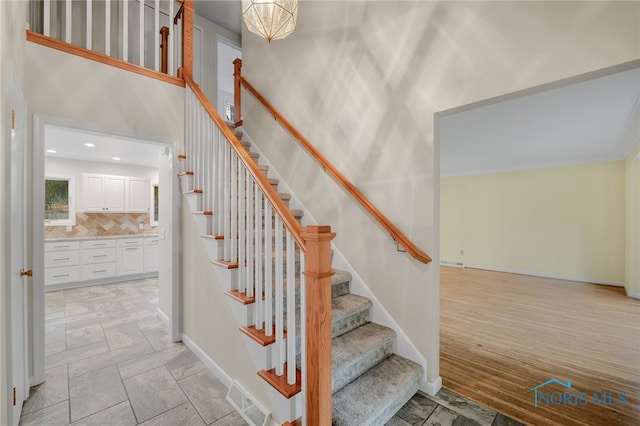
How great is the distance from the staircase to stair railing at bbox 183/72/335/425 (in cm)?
5

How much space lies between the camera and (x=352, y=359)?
6.15ft

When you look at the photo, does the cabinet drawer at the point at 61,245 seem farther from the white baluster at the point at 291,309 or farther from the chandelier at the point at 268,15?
the white baluster at the point at 291,309

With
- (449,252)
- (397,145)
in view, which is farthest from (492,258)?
(397,145)

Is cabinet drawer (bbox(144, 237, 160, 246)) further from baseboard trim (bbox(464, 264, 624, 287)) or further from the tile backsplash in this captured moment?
baseboard trim (bbox(464, 264, 624, 287))

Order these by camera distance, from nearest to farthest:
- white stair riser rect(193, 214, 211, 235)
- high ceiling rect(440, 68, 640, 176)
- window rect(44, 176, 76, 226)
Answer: white stair riser rect(193, 214, 211, 235)
high ceiling rect(440, 68, 640, 176)
window rect(44, 176, 76, 226)

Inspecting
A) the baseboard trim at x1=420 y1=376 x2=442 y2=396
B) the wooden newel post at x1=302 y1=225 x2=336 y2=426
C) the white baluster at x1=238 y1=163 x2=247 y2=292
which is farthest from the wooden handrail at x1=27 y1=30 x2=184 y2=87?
the baseboard trim at x1=420 y1=376 x2=442 y2=396

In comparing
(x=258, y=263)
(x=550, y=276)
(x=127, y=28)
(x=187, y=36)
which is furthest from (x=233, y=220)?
(x=550, y=276)

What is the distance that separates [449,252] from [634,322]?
13.9ft

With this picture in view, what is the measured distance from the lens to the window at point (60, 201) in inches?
216

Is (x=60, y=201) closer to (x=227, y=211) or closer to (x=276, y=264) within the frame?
(x=227, y=211)

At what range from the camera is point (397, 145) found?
2.31 meters

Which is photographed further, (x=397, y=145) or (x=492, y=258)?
(x=492, y=258)

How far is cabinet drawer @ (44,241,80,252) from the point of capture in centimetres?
498

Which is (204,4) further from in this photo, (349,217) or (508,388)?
(508,388)
